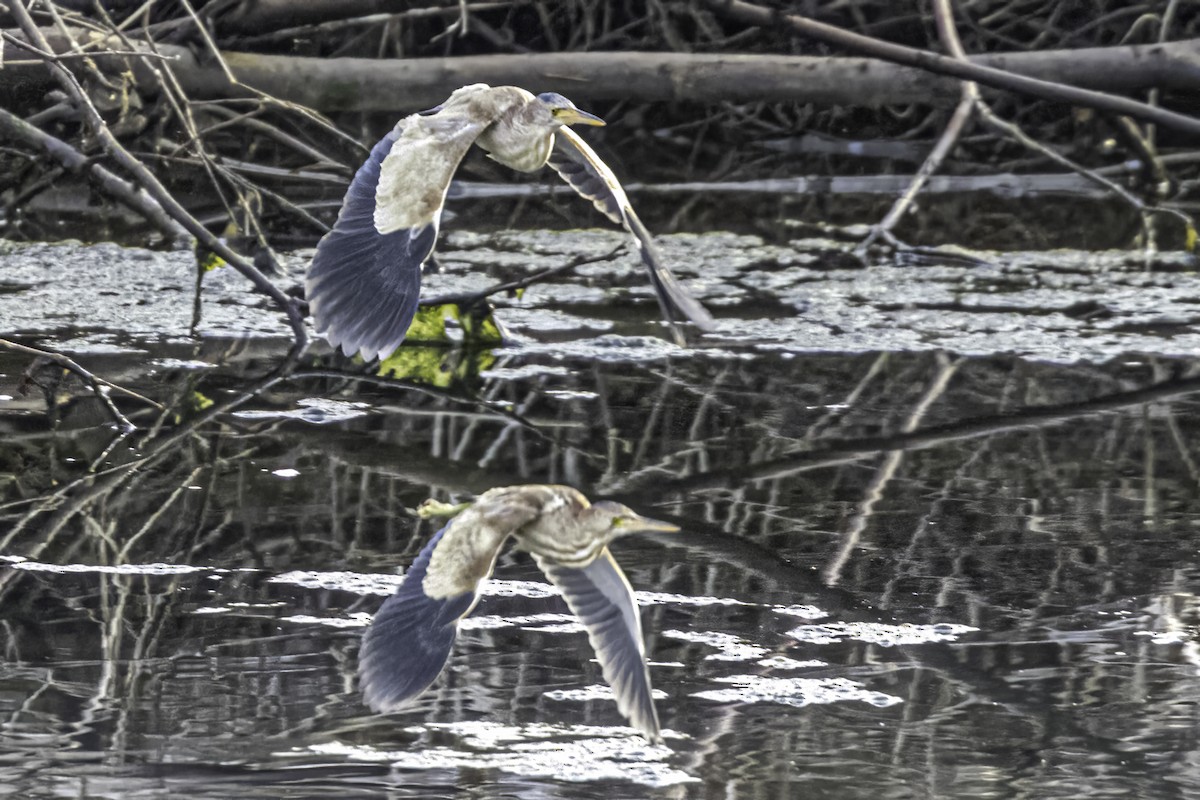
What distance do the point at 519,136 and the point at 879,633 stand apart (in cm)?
96

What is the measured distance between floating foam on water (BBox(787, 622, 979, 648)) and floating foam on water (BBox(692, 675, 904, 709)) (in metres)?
0.18

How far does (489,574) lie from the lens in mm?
2244

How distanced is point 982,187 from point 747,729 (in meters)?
6.69

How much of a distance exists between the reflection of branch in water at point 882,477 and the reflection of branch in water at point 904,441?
2.5 inches

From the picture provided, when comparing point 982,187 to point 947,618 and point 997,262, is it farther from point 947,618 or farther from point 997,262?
point 947,618

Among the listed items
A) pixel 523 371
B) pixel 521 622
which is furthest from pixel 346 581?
pixel 523 371

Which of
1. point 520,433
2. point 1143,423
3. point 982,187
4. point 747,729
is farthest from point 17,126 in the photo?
point 982,187

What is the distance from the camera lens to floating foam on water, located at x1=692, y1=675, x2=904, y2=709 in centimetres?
Answer: 245

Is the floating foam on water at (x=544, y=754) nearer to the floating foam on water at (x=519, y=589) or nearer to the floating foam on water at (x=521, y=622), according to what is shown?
the floating foam on water at (x=521, y=622)

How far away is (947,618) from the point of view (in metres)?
2.82

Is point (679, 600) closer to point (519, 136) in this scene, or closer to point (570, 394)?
point (519, 136)

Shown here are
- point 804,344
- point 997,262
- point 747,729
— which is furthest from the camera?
point 997,262

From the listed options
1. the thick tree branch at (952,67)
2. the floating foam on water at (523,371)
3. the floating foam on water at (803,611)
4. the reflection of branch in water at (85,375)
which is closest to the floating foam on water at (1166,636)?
the floating foam on water at (803,611)

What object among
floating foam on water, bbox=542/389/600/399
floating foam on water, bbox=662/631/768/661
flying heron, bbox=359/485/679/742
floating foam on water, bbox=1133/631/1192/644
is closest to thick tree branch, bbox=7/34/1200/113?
floating foam on water, bbox=542/389/600/399
